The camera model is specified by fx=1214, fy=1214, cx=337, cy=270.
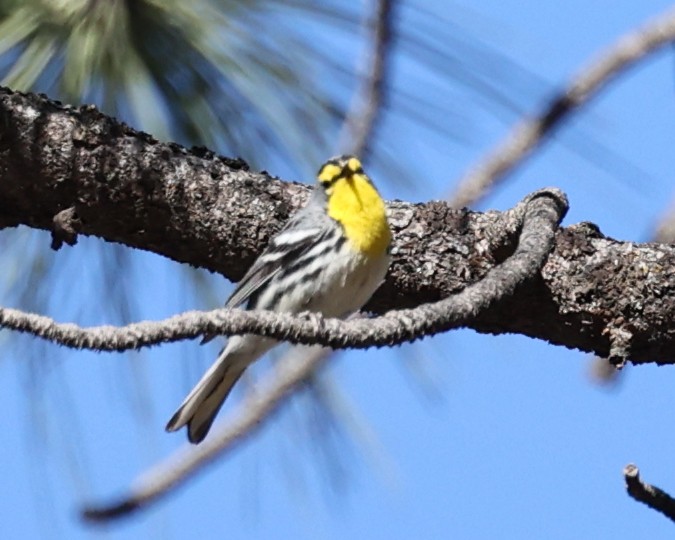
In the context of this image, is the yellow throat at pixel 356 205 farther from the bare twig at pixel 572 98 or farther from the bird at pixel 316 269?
the bare twig at pixel 572 98

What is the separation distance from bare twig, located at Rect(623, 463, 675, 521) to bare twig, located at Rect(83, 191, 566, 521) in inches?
14.6

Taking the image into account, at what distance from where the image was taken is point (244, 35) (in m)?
2.85

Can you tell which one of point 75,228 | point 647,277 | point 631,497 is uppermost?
point 75,228

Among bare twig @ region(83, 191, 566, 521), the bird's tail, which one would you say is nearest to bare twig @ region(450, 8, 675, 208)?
bare twig @ region(83, 191, 566, 521)

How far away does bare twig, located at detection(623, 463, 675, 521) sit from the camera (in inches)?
64.2

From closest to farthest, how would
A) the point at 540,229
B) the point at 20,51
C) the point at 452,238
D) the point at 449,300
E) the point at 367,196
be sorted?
the point at 449,300, the point at 540,229, the point at 452,238, the point at 20,51, the point at 367,196

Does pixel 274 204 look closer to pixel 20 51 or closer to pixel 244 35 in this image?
pixel 244 35

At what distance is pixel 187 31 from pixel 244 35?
6.7 inches

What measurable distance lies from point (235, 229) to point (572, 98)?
735 mm

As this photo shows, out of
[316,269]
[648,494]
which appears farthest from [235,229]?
[648,494]

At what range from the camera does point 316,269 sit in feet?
9.48

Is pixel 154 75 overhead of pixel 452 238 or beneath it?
overhead

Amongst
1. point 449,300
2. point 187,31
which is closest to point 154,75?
point 187,31

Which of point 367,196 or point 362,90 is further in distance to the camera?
point 367,196
